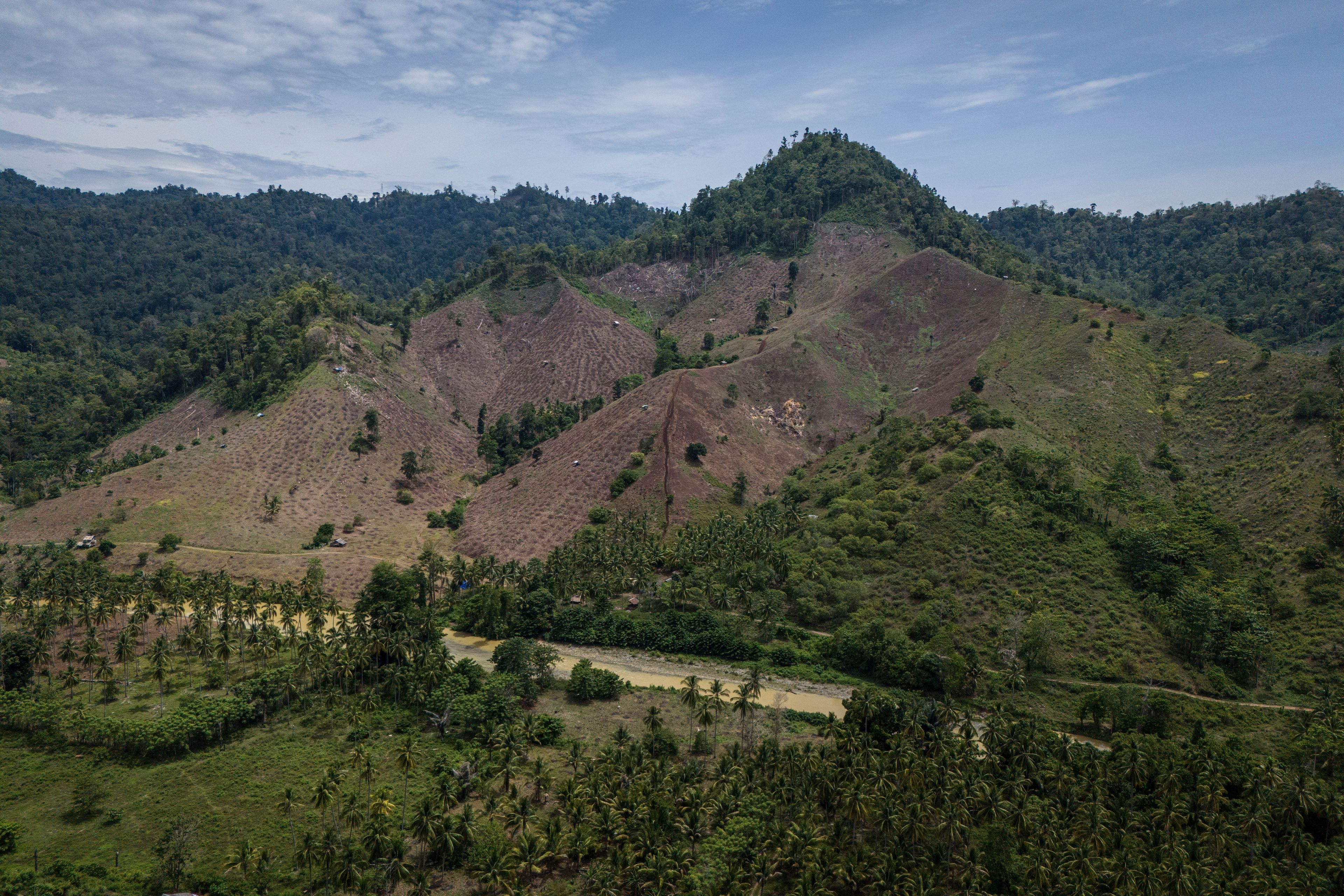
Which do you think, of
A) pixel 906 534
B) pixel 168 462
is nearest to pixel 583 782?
pixel 906 534

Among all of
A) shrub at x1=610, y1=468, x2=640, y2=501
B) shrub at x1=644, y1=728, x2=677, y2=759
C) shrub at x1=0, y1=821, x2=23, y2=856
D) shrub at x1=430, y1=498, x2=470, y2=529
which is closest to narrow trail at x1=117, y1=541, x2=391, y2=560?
shrub at x1=430, y1=498, x2=470, y2=529

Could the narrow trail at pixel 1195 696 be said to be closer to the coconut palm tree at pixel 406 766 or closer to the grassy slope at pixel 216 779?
the grassy slope at pixel 216 779

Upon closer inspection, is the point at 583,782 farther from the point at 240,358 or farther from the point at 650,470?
the point at 240,358

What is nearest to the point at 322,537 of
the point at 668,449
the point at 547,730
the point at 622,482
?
the point at 622,482

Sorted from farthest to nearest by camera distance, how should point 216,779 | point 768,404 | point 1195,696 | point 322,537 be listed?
1. point 768,404
2. point 322,537
3. point 1195,696
4. point 216,779

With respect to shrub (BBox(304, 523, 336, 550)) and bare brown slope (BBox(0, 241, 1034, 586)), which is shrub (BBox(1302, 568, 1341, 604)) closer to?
bare brown slope (BBox(0, 241, 1034, 586))

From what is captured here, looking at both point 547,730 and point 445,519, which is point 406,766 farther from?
point 445,519
